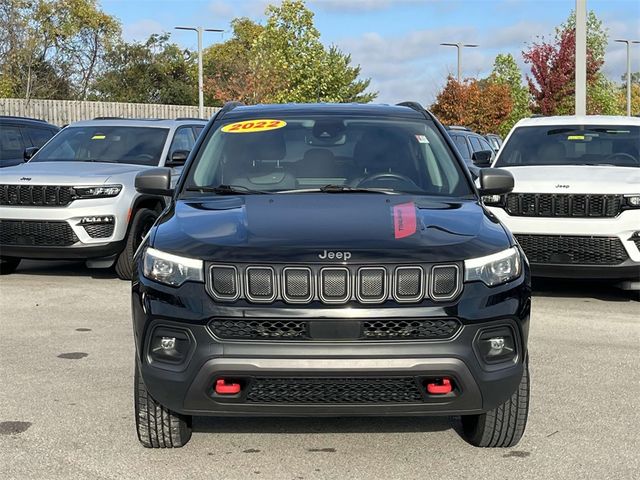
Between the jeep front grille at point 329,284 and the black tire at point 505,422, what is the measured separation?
0.72 m

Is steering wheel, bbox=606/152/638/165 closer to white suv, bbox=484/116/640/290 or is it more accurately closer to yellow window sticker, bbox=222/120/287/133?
white suv, bbox=484/116/640/290

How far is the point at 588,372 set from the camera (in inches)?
249

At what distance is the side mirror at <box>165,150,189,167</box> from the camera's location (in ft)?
32.1

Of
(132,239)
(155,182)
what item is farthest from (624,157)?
(155,182)

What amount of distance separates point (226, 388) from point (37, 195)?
6.44 metres

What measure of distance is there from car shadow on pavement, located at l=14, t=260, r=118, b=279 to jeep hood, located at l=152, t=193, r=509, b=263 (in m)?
6.41

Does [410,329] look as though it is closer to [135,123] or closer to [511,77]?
[135,123]

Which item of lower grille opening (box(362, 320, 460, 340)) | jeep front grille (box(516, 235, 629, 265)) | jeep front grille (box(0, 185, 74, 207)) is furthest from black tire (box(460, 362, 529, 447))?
jeep front grille (box(0, 185, 74, 207))

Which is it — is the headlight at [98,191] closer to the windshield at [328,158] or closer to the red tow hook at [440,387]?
the windshield at [328,158]

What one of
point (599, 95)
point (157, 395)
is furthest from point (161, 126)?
point (599, 95)

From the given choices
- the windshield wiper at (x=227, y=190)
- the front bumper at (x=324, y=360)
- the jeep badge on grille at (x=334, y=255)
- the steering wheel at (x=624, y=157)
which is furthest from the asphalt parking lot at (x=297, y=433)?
the steering wheel at (x=624, y=157)

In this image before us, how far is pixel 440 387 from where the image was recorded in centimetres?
406

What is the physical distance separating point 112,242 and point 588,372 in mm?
5412

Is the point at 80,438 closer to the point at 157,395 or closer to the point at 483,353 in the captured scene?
the point at 157,395
